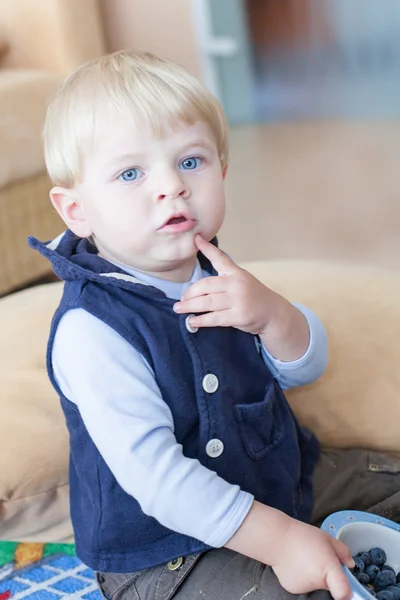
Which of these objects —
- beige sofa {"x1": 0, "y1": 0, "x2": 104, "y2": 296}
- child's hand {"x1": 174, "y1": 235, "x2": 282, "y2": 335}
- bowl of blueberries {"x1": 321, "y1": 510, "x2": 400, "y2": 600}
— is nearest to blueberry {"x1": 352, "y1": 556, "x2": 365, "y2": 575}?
bowl of blueberries {"x1": 321, "y1": 510, "x2": 400, "y2": 600}

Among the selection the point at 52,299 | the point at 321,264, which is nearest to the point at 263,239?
the point at 321,264

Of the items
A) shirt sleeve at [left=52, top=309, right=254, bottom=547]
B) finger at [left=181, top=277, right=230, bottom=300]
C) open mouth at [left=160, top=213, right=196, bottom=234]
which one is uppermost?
open mouth at [left=160, top=213, right=196, bottom=234]

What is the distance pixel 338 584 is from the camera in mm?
654

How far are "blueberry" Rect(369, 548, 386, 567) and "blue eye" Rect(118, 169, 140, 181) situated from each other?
0.44 metres

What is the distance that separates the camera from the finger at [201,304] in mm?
720

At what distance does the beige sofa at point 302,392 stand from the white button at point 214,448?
0.27 m

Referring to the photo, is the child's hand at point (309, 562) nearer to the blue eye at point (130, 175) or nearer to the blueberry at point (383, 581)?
the blueberry at point (383, 581)

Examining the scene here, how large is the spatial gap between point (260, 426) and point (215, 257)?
0.59ft

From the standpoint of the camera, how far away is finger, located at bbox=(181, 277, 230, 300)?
2.39 ft

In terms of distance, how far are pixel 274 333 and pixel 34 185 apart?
95 centimetres

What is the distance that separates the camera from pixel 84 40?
1809 millimetres

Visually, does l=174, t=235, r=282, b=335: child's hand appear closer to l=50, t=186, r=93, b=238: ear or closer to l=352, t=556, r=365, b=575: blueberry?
l=50, t=186, r=93, b=238: ear

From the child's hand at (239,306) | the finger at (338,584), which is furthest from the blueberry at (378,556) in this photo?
the child's hand at (239,306)

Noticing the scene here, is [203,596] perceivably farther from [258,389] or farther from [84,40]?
[84,40]
